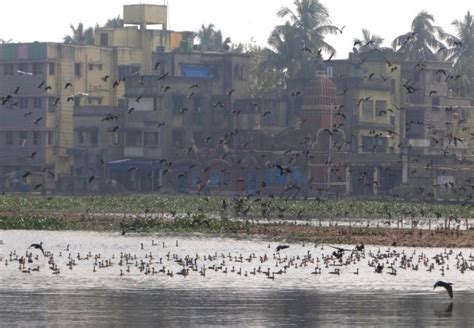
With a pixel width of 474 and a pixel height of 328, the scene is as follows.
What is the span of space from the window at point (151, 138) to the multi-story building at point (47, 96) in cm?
573

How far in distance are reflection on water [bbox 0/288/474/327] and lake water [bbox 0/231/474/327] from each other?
3 cm

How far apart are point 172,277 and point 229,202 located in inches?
2448

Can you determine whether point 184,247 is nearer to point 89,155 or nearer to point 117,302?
point 117,302

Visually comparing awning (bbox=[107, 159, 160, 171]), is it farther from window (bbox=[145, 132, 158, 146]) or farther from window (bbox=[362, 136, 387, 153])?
window (bbox=[362, 136, 387, 153])

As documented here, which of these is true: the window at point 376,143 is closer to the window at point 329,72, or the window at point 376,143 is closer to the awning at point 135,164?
the window at point 329,72

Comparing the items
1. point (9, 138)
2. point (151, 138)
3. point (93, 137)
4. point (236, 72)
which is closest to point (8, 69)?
point (9, 138)

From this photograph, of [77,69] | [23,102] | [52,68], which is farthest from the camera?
[77,69]

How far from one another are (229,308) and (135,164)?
10074 centimetres

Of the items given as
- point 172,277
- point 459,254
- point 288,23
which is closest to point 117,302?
point 172,277

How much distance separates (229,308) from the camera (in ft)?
150

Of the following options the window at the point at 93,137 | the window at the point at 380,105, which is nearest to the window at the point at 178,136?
the window at the point at 93,137

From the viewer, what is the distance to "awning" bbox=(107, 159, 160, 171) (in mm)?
145750

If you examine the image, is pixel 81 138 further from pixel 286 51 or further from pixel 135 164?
pixel 286 51

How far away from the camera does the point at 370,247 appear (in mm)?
70250
